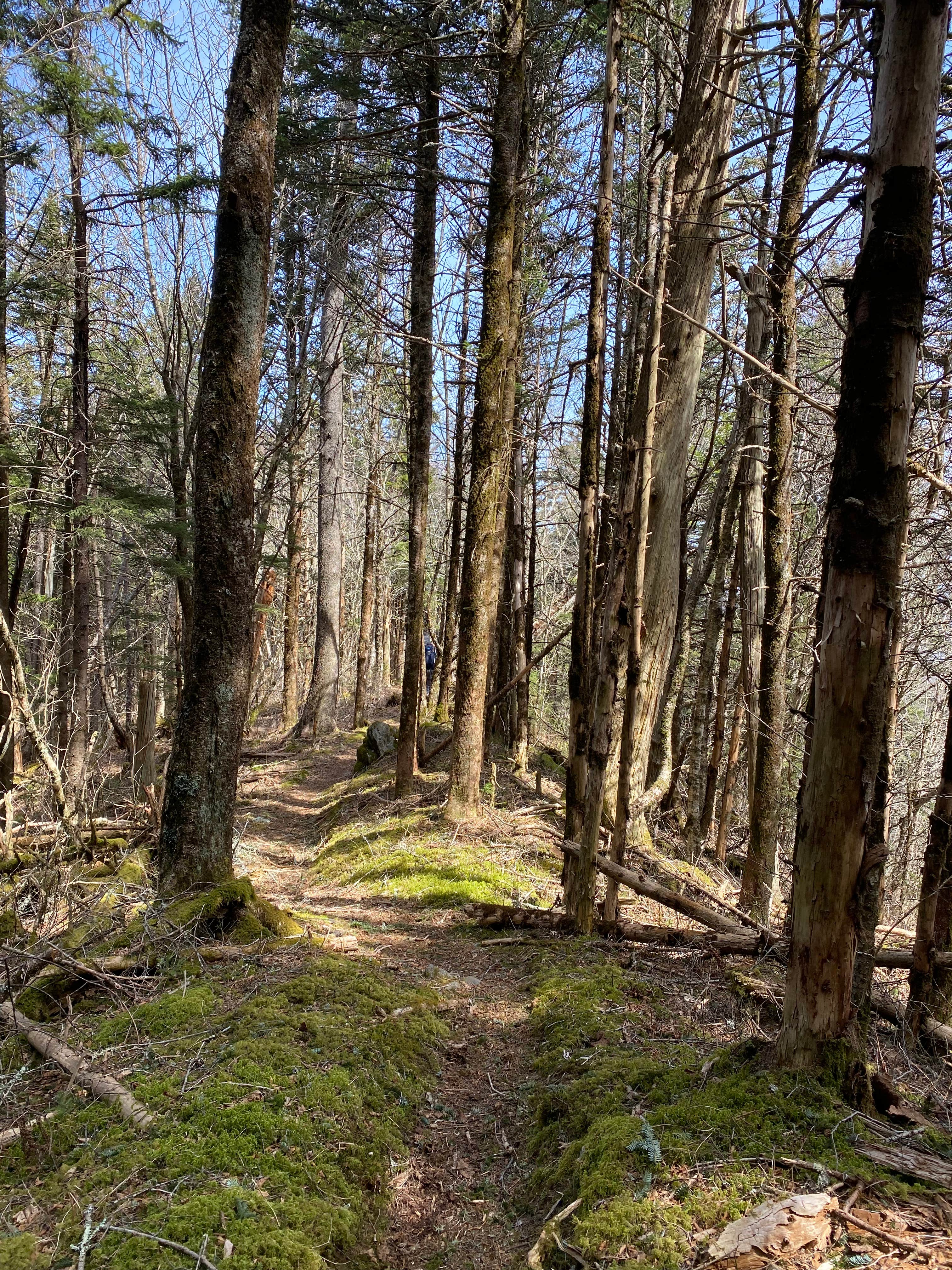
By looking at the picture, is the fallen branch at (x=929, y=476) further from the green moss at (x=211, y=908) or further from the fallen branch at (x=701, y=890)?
the green moss at (x=211, y=908)

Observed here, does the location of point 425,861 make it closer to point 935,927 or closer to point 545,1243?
point 935,927

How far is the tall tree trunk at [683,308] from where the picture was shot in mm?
6387

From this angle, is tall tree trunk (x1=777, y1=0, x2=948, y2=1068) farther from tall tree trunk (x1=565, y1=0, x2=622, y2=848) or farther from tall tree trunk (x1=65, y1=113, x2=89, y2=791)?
tall tree trunk (x1=65, y1=113, x2=89, y2=791)

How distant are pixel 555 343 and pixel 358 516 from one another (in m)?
18.4

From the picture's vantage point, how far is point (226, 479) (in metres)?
5.00

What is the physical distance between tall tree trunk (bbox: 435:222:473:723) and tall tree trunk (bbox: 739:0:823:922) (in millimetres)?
6177

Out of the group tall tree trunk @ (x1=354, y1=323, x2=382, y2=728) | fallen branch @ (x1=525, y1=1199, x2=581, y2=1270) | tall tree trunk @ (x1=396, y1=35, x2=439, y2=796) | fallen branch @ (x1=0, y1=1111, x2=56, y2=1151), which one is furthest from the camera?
tall tree trunk @ (x1=354, y1=323, x2=382, y2=728)

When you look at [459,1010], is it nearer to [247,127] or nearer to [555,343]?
[247,127]

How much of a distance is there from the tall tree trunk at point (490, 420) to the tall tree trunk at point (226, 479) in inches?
130

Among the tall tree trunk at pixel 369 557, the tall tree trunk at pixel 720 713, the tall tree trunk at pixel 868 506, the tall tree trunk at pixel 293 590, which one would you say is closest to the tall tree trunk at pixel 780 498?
the tall tree trunk at pixel 868 506

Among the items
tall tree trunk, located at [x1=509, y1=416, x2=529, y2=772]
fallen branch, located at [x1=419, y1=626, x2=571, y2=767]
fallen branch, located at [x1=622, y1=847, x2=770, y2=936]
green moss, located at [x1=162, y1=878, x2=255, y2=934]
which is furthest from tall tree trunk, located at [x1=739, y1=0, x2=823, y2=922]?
tall tree trunk, located at [x1=509, y1=416, x2=529, y2=772]

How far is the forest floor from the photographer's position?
2189mm

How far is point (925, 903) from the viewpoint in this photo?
3.64 meters

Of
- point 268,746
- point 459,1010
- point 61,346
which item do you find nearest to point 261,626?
point 268,746
